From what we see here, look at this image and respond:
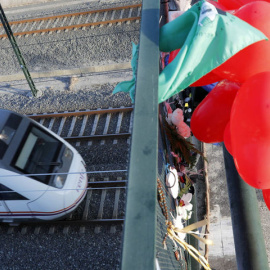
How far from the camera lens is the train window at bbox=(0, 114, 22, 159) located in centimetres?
588

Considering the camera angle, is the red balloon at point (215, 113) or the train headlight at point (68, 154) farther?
the train headlight at point (68, 154)

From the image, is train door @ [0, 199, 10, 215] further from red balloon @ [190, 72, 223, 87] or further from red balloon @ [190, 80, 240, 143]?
red balloon @ [190, 72, 223, 87]

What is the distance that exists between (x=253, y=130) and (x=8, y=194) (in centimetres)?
525

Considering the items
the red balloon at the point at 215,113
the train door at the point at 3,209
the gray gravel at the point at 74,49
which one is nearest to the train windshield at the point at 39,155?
the train door at the point at 3,209

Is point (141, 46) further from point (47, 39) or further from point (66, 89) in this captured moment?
point (47, 39)

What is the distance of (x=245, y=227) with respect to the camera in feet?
8.46

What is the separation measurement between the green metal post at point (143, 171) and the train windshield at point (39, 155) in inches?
179

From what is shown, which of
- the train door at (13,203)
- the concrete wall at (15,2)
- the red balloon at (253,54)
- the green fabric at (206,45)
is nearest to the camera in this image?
the green fabric at (206,45)

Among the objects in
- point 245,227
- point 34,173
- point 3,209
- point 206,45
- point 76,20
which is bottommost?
point 245,227

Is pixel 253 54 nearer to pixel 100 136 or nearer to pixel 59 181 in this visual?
pixel 59 181

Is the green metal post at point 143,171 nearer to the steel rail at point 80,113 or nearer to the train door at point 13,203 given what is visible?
the train door at point 13,203

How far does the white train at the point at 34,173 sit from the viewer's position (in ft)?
19.2

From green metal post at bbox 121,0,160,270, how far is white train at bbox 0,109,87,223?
14.7ft

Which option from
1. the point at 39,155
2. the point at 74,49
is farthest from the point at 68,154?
the point at 74,49
